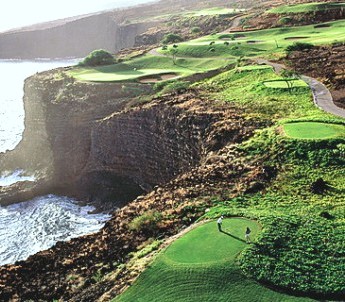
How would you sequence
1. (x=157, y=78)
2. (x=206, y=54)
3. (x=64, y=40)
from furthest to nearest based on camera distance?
(x=64, y=40) → (x=206, y=54) → (x=157, y=78)

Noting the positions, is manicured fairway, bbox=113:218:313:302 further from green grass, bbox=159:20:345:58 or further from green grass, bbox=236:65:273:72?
green grass, bbox=159:20:345:58

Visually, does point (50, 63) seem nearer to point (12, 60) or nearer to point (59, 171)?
point (12, 60)

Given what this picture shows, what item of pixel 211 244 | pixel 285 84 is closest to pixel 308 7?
pixel 285 84

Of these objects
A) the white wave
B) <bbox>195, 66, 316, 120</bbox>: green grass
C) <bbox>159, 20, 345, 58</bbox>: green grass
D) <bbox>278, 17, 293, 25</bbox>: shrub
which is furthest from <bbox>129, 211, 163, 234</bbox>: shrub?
<bbox>278, 17, 293, 25</bbox>: shrub

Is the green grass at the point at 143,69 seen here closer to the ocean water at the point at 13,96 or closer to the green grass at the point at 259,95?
the green grass at the point at 259,95

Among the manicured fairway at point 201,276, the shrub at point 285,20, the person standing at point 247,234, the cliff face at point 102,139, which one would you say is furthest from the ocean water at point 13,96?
the person standing at point 247,234

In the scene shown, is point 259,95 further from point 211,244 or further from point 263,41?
point 263,41
